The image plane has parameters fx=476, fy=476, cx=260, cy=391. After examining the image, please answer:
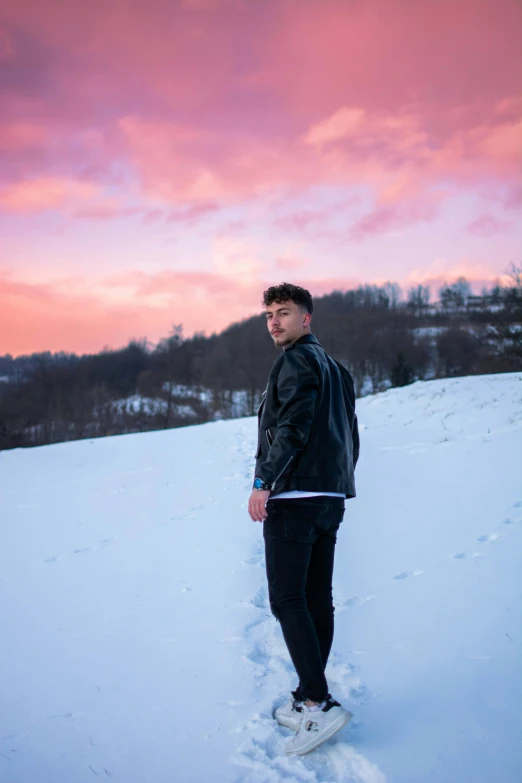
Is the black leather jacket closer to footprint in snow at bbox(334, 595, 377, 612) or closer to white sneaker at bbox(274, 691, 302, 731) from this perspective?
white sneaker at bbox(274, 691, 302, 731)

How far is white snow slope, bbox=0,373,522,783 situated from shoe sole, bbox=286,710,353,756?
0.14 feet

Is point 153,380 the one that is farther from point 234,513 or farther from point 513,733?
point 513,733

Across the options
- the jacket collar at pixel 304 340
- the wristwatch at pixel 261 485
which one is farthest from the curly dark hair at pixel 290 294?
the wristwatch at pixel 261 485

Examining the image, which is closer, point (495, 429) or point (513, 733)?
point (513, 733)

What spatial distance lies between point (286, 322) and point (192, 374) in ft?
239

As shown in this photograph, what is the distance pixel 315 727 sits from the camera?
7.36 feet

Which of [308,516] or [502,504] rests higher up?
[308,516]

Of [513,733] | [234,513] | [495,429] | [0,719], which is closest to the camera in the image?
[513,733]

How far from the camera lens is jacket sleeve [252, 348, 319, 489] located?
2.29 m

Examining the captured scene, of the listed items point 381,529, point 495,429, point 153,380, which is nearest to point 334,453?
point 381,529

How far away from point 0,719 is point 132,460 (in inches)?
371

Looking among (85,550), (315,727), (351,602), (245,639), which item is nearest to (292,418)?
(315,727)

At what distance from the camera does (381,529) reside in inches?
212

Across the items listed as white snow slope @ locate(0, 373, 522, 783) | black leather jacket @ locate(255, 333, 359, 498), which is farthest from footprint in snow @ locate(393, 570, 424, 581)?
black leather jacket @ locate(255, 333, 359, 498)
